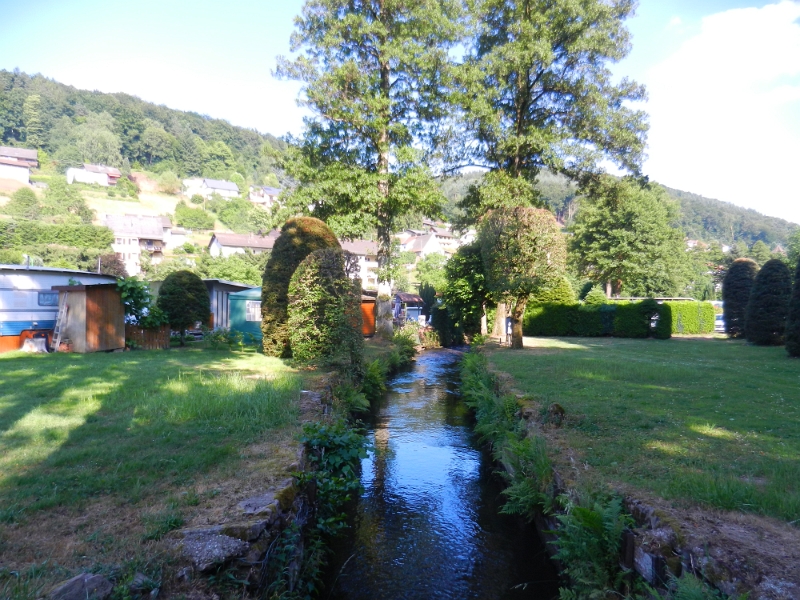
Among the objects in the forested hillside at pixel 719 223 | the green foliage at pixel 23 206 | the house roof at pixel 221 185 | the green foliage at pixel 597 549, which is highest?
the house roof at pixel 221 185

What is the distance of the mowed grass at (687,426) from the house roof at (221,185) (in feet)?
356

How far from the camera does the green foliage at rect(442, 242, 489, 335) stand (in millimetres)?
23625

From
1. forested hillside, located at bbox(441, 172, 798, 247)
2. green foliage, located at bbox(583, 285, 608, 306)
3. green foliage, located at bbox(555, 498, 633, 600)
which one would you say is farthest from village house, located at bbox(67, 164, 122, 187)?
green foliage, located at bbox(555, 498, 633, 600)

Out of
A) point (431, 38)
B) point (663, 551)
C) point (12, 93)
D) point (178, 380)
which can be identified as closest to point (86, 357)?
point (178, 380)

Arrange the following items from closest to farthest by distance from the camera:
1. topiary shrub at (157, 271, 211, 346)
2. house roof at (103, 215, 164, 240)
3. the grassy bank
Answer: the grassy bank, topiary shrub at (157, 271, 211, 346), house roof at (103, 215, 164, 240)

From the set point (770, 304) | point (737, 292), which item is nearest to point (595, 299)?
point (737, 292)

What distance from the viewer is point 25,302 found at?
16484 millimetres

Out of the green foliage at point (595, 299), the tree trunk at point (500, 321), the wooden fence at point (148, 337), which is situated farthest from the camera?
the green foliage at point (595, 299)

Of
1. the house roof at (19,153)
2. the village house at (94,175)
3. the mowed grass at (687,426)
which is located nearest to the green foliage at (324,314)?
the mowed grass at (687,426)

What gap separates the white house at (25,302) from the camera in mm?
16031

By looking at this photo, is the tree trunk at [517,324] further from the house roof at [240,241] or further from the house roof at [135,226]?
the house roof at [135,226]

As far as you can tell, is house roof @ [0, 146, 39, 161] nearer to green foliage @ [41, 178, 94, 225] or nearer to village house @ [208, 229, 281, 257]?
green foliage @ [41, 178, 94, 225]

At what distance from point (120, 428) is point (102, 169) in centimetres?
10823

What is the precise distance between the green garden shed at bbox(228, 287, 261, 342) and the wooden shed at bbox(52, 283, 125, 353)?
9.28 m
